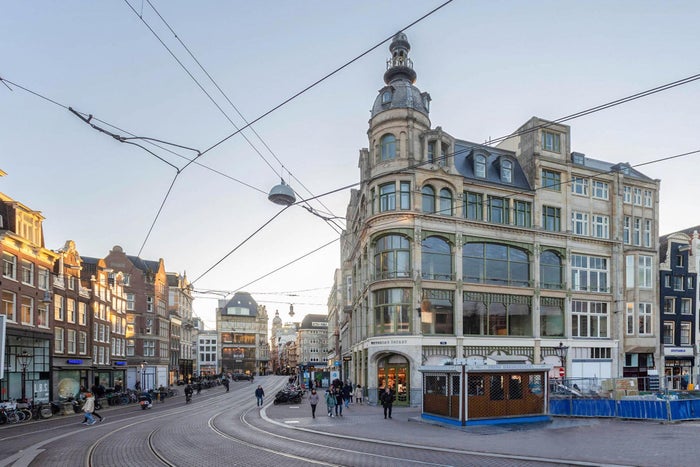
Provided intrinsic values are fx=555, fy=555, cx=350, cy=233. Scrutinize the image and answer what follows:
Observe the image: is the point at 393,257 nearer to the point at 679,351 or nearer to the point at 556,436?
the point at 556,436

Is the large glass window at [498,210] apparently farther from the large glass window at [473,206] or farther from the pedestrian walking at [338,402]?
the pedestrian walking at [338,402]

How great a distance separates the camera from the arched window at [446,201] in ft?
129

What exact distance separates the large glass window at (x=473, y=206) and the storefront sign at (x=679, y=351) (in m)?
22.1

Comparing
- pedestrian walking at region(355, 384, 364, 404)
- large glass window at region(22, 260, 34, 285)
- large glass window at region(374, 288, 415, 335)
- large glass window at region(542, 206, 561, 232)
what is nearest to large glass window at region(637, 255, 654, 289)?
large glass window at region(542, 206, 561, 232)

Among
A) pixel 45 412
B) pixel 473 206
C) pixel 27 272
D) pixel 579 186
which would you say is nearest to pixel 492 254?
pixel 473 206

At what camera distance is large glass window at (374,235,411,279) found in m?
38.2

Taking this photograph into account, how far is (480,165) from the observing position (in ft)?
139

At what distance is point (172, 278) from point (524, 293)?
247 ft

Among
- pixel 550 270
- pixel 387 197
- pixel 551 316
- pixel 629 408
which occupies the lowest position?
pixel 629 408

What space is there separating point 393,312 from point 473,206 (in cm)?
1013

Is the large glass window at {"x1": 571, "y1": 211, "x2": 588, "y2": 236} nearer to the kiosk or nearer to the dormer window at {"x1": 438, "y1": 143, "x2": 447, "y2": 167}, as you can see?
the dormer window at {"x1": 438, "y1": 143, "x2": 447, "y2": 167}

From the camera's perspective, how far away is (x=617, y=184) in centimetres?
4662

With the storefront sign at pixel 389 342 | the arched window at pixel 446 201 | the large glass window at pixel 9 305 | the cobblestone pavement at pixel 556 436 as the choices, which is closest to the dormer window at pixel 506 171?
the arched window at pixel 446 201

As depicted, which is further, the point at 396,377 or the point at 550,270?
the point at 550,270
